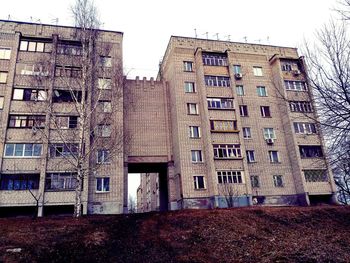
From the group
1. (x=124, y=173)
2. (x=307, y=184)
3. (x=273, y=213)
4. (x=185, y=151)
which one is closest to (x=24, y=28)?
(x=124, y=173)

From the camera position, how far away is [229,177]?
29.9m

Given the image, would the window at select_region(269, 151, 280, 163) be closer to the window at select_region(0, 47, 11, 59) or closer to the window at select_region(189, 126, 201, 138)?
the window at select_region(189, 126, 201, 138)

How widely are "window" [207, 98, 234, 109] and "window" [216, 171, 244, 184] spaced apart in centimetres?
762

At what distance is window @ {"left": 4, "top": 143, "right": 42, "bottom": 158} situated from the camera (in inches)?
1063

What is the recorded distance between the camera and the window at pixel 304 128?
3425 centimetres

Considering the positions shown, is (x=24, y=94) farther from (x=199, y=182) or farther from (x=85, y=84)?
(x=199, y=182)

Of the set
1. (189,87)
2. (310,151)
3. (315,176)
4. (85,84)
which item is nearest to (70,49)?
(85,84)

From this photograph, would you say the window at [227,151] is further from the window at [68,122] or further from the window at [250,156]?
the window at [68,122]

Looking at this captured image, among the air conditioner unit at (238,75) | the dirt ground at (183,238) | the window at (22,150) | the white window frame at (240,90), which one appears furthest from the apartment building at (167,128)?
the dirt ground at (183,238)

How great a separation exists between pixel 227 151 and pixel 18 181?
69.0ft

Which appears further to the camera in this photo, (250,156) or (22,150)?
(250,156)

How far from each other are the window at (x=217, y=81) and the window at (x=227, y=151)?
7468 mm

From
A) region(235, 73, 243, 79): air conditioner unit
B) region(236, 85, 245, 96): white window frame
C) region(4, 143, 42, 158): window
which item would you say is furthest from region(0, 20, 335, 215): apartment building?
region(235, 73, 243, 79): air conditioner unit

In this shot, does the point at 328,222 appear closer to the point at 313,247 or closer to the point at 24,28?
the point at 313,247
